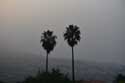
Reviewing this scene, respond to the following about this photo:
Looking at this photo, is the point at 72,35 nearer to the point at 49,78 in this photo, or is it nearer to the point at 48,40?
the point at 48,40

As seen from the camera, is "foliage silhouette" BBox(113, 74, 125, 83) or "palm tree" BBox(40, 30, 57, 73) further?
"foliage silhouette" BBox(113, 74, 125, 83)

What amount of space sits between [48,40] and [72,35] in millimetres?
1001

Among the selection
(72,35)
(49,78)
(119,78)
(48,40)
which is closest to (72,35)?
(72,35)

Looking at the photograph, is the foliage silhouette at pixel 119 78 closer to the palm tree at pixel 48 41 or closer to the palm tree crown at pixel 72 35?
the palm tree crown at pixel 72 35

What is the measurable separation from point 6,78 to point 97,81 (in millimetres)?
3569

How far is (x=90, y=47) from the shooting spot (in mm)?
10656

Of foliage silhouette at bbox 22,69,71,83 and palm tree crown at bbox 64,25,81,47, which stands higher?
palm tree crown at bbox 64,25,81,47

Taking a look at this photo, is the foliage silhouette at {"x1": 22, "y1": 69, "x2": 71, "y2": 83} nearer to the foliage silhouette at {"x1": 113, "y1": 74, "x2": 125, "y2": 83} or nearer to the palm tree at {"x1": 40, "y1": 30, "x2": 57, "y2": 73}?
the palm tree at {"x1": 40, "y1": 30, "x2": 57, "y2": 73}

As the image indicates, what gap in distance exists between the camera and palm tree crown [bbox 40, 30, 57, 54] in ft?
33.9

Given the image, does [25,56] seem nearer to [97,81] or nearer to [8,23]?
[8,23]

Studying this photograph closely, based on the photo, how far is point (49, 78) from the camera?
32.8 feet

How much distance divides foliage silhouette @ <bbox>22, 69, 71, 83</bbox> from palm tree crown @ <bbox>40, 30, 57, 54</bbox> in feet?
2.89

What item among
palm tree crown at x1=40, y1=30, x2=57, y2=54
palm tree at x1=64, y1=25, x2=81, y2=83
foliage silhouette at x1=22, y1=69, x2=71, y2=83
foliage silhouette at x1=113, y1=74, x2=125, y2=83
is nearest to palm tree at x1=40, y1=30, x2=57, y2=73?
palm tree crown at x1=40, y1=30, x2=57, y2=54

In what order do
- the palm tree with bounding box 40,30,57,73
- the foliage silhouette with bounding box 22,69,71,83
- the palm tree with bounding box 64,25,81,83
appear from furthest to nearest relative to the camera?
the palm tree with bounding box 64,25,81,83
the palm tree with bounding box 40,30,57,73
the foliage silhouette with bounding box 22,69,71,83
